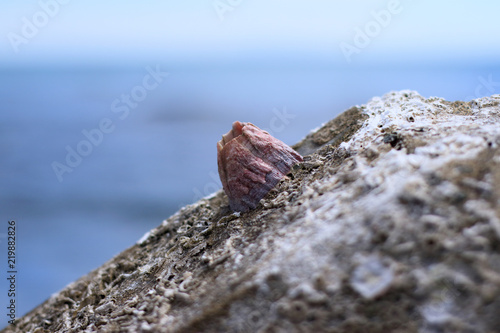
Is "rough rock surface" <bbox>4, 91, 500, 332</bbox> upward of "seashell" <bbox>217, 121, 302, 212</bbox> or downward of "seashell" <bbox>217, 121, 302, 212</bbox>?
downward

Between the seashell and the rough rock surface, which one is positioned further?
the seashell

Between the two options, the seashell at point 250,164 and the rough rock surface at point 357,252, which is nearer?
the rough rock surface at point 357,252

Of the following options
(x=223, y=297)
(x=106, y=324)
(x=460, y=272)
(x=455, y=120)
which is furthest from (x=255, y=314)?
(x=455, y=120)

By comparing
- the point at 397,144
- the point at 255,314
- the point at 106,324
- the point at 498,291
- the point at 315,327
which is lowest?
the point at 498,291

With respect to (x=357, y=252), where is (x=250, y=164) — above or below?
above

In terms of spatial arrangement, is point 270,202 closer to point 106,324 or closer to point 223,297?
point 223,297
